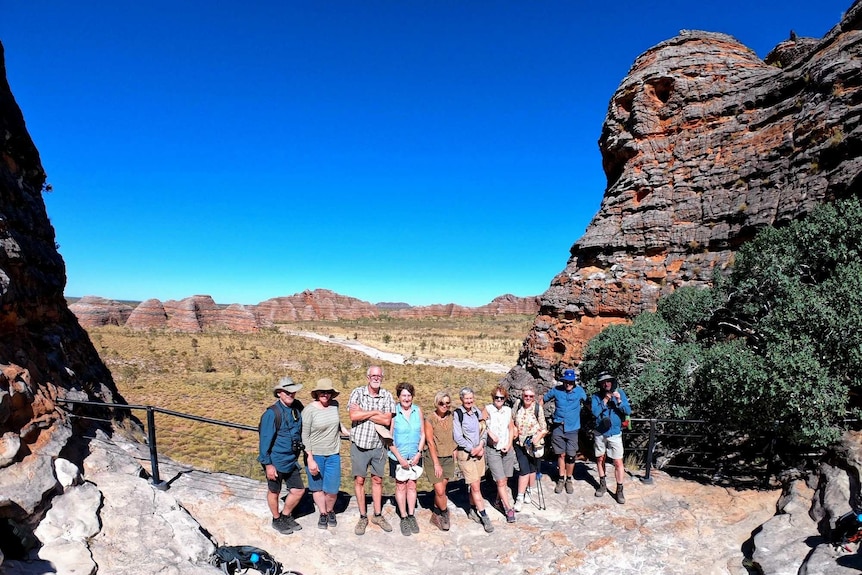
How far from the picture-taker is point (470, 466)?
5336mm

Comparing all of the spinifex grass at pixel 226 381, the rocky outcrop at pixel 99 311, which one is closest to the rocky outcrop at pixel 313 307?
the rocky outcrop at pixel 99 311

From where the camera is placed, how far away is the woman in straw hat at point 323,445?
4898mm

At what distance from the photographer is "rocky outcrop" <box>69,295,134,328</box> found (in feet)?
164

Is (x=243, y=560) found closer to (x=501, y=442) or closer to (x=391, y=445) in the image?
(x=391, y=445)

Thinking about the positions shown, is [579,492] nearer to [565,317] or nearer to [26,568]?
[26,568]

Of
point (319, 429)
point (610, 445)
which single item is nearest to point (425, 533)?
point (319, 429)

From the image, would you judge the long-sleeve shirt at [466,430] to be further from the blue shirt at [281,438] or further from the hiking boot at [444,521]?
the blue shirt at [281,438]

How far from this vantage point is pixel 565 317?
13297 millimetres

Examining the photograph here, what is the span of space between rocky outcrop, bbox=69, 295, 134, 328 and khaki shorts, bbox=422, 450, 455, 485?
58206mm

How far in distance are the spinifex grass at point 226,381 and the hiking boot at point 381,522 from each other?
3.98 meters

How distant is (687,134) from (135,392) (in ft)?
75.9

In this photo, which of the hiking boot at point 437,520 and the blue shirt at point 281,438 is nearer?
the blue shirt at point 281,438

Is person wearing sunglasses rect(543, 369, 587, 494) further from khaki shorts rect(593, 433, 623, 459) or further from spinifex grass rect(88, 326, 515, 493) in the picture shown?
spinifex grass rect(88, 326, 515, 493)

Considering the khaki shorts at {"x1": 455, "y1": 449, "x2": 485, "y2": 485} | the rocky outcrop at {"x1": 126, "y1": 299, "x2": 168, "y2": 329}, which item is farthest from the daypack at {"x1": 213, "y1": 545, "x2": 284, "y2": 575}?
the rocky outcrop at {"x1": 126, "y1": 299, "x2": 168, "y2": 329}
